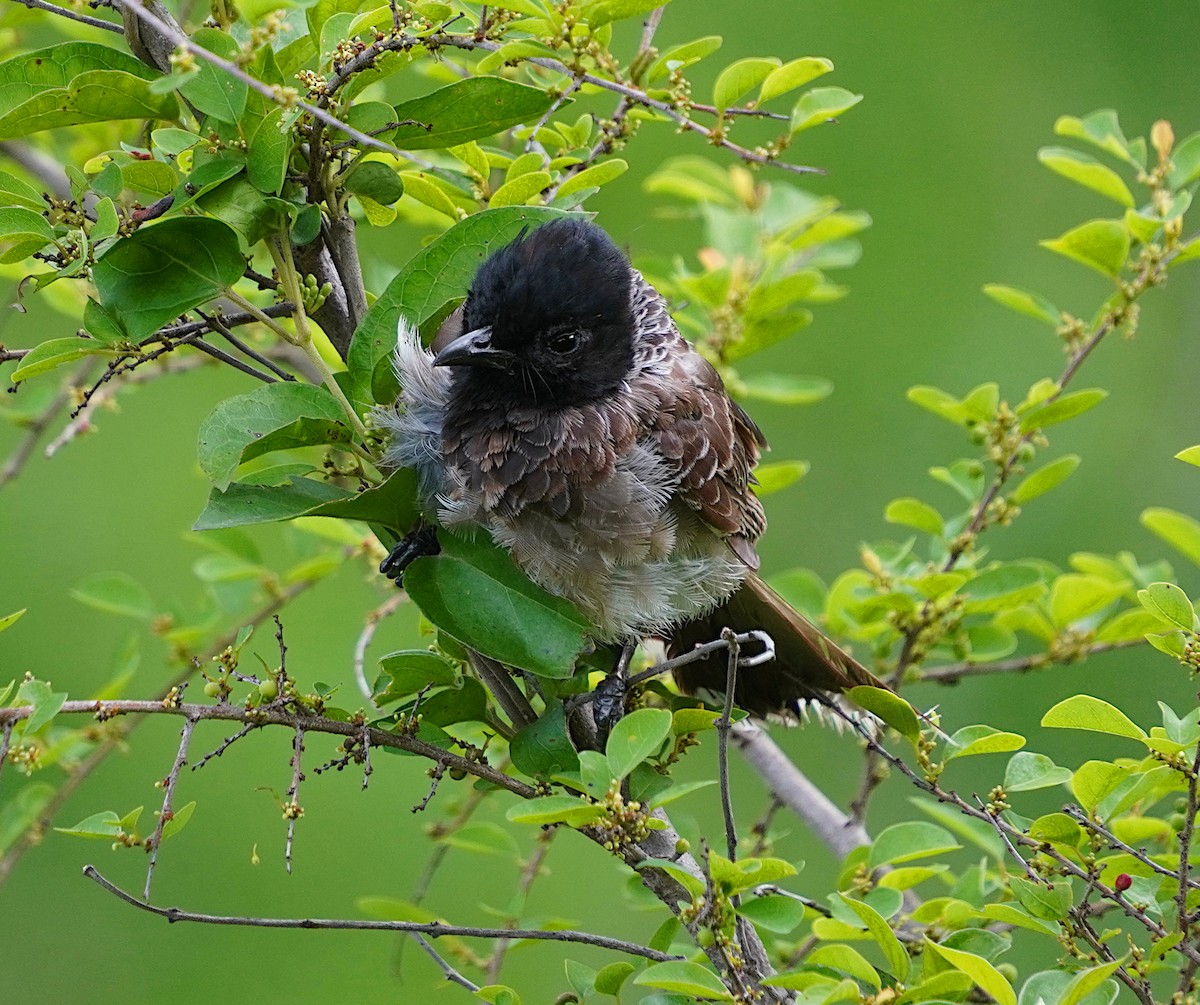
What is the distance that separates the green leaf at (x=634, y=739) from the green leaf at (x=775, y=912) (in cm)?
25

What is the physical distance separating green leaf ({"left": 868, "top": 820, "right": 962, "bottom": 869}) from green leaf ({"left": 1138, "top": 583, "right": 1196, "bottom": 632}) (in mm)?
464

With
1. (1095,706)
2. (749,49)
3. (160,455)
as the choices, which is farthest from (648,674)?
(749,49)

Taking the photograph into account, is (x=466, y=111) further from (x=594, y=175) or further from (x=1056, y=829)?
(x=1056, y=829)

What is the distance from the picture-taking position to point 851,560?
18.8ft

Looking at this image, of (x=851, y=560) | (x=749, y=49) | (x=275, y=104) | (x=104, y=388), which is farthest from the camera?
(x=749, y=49)

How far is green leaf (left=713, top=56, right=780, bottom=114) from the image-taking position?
2.34 meters

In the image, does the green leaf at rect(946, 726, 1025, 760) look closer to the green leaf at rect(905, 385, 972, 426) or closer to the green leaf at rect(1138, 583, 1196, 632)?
the green leaf at rect(1138, 583, 1196, 632)

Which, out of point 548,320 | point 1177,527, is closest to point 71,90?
point 548,320

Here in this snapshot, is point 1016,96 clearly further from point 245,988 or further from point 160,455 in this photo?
point 245,988

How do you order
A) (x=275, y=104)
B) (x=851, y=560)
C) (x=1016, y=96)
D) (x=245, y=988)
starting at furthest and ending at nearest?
(x=1016, y=96) < (x=851, y=560) < (x=245, y=988) < (x=275, y=104)

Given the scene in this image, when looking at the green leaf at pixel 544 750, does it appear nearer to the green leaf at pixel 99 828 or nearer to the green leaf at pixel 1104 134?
the green leaf at pixel 99 828

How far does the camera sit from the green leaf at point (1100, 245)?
8.66 feet

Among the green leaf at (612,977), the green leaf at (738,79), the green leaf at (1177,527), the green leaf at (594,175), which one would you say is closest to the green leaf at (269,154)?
the green leaf at (594,175)

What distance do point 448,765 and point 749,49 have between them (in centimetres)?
532
